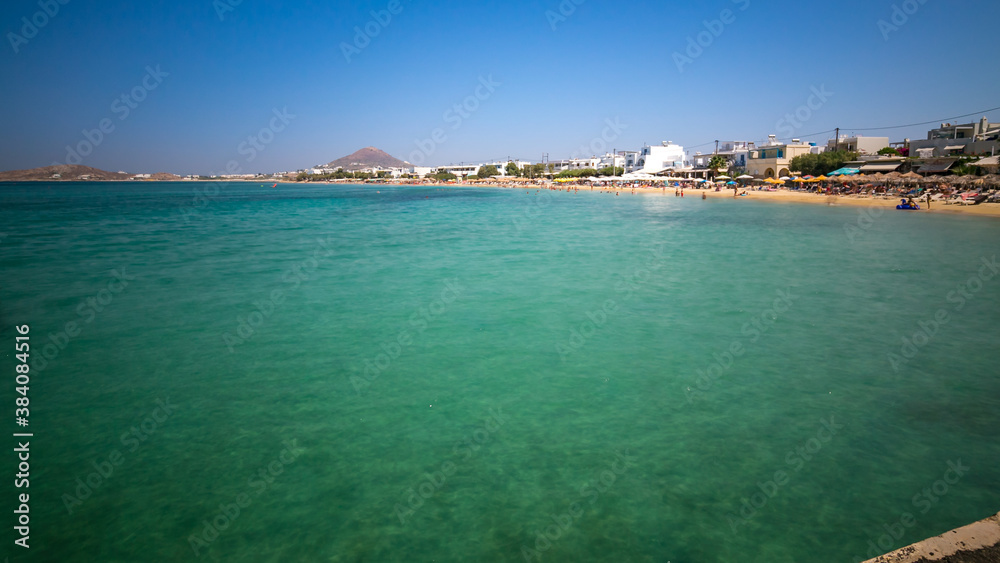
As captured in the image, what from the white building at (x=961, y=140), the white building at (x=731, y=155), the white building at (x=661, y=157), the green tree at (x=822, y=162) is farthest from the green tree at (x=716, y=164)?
the white building at (x=661, y=157)

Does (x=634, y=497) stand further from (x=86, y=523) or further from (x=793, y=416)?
(x=86, y=523)

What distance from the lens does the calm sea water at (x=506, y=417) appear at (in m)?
4.50

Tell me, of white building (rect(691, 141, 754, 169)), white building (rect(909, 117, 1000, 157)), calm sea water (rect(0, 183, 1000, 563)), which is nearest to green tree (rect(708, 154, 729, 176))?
white building (rect(691, 141, 754, 169))

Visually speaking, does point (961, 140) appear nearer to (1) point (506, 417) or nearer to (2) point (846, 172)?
(2) point (846, 172)

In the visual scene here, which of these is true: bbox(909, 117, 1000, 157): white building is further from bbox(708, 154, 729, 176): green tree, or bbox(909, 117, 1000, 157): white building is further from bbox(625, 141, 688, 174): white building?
bbox(625, 141, 688, 174): white building

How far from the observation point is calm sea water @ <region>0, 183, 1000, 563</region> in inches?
177

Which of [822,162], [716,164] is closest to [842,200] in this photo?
[822,162]

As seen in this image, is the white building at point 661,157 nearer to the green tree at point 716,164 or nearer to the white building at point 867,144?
the green tree at point 716,164

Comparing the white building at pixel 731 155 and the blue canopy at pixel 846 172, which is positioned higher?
the white building at pixel 731 155

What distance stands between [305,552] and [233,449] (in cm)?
211

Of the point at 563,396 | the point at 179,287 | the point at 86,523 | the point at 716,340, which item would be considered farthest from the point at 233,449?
the point at 179,287

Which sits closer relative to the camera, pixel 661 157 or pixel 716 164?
pixel 716 164

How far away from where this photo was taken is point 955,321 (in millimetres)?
10398

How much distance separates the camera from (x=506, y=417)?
6625mm
